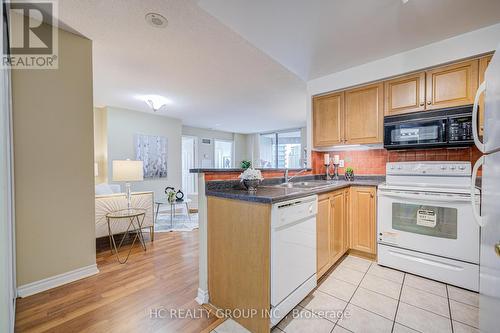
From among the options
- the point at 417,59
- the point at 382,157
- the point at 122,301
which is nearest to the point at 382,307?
the point at 382,157

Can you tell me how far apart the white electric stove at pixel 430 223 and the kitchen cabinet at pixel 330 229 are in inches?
15.2

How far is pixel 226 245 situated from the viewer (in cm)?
158

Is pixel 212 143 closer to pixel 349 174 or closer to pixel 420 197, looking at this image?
pixel 349 174

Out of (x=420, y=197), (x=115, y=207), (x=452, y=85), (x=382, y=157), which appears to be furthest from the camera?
(x=382, y=157)

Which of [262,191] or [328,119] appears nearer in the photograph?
[262,191]

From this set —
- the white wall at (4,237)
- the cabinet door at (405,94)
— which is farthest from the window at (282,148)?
the white wall at (4,237)

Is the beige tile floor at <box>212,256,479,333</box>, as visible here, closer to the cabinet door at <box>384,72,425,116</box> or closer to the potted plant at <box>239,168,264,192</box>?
the potted plant at <box>239,168,264,192</box>

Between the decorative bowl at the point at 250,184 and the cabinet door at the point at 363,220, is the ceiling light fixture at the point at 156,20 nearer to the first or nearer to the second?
the decorative bowl at the point at 250,184

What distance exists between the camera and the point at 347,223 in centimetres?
256

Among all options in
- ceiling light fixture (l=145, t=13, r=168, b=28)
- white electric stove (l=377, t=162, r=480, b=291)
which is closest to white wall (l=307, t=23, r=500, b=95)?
white electric stove (l=377, t=162, r=480, b=291)

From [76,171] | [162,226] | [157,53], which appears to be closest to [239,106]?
[157,53]

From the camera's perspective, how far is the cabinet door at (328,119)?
295 centimetres

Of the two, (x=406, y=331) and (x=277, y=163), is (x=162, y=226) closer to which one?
(x=406, y=331)

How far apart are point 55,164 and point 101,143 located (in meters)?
3.06
